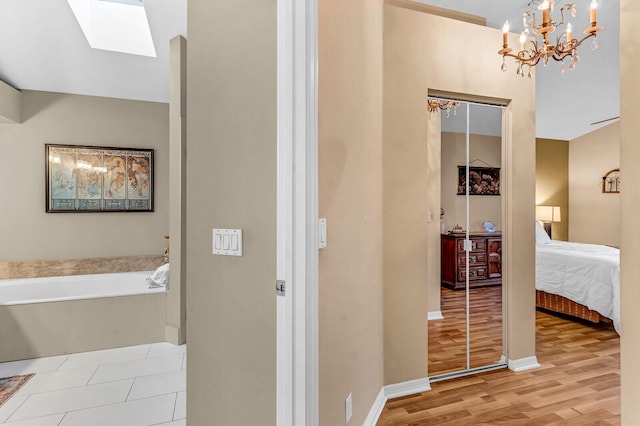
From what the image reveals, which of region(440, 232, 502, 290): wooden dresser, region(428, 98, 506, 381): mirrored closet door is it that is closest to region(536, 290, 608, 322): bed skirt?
region(428, 98, 506, 381): mirrored closet door

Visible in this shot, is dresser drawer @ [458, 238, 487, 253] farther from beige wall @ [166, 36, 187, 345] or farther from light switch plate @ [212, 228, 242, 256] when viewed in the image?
beige wall @ [166, 36, 187, 345]

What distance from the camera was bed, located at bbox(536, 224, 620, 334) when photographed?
3.38 m

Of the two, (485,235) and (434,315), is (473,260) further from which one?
(434,315)

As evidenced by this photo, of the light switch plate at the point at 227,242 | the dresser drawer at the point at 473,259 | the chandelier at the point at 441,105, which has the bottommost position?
the dresser drawer at the point at 473,259

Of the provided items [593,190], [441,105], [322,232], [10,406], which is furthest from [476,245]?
[593,190]

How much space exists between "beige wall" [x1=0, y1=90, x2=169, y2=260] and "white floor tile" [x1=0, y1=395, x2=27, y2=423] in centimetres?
211

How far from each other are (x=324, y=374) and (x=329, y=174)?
0.81m

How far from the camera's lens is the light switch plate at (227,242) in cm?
128

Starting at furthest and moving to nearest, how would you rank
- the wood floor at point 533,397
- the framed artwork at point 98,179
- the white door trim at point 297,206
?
the framed artwork at point 98,179 → the wood floor at point 533,397 → the white door trim at point 297,206

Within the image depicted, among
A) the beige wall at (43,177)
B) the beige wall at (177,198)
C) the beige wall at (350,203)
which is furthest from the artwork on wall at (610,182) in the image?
the beige wall at (43,177)

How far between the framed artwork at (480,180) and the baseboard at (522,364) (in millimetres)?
1328

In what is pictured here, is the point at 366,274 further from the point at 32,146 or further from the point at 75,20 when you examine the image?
the point at 32,146

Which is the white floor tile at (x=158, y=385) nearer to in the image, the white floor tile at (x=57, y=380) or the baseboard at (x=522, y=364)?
the white floor tile at (x=57, y=380)

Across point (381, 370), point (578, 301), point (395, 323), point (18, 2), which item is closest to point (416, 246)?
point (395, 323)
